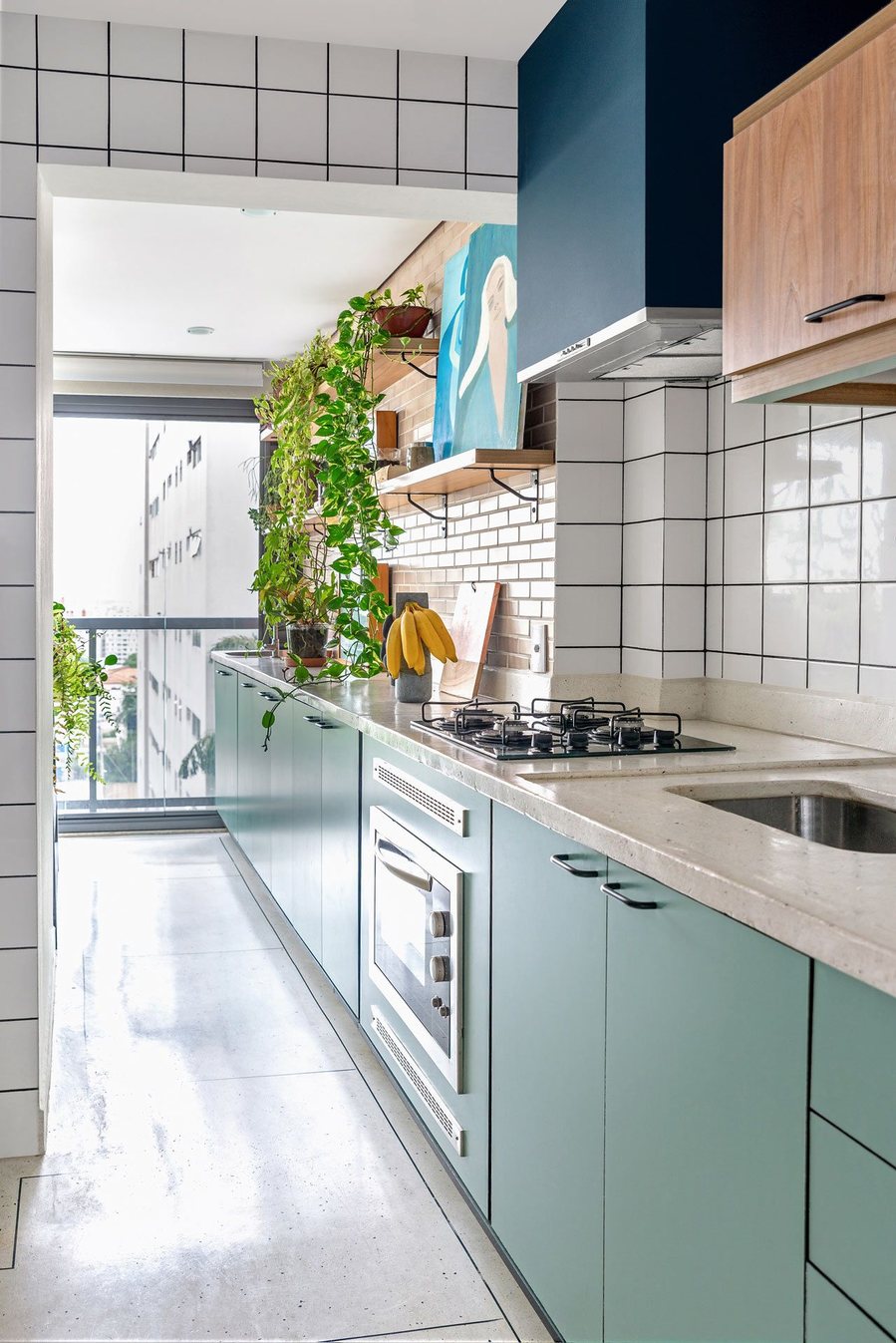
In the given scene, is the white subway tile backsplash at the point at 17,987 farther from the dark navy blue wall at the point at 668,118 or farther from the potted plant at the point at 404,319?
the potted plant at the point at 404,319

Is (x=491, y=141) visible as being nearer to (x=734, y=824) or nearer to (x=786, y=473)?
(x=786, y=473)

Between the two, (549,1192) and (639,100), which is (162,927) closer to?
(549,1192)

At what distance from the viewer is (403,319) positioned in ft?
12.7

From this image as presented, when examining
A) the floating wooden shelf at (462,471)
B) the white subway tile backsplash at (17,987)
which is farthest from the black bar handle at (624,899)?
A: the floating wooden shelf at (462,471)

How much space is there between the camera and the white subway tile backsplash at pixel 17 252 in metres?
2.35

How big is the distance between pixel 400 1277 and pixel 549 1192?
1.41 ft

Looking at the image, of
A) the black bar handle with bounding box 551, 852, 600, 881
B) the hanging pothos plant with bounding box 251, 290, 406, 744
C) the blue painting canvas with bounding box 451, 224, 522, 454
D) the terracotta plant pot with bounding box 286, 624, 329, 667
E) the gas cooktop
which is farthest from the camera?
the terracotta plant pot with bounding box 286, 624, 329, 667

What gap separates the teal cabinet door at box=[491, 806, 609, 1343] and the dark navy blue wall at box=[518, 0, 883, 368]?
3.23 feet

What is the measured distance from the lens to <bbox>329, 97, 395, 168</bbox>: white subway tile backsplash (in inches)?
98.5

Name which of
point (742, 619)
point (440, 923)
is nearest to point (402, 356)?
point (742, 619)

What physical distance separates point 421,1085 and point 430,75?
85.8 inches

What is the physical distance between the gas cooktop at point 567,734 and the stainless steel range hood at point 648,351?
27.2 inches

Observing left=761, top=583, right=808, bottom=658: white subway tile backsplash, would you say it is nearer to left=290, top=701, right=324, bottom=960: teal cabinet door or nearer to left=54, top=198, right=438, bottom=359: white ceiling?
left=290, top=701, right=324, bottom=960: teal cabinet door

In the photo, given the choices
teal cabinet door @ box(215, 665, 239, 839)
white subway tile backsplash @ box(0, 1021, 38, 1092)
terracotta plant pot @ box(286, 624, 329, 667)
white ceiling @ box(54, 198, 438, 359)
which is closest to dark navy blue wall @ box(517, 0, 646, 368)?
white ceiling @ box(54, 198, 438, 359)
